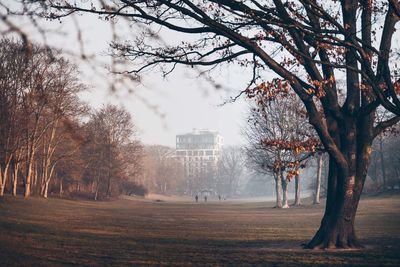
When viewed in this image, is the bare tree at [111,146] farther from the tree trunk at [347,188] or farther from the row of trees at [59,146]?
the tree trunk at [347,188]

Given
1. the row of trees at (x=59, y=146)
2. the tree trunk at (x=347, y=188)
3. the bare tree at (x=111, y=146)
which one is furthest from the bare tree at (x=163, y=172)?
the tree trunk at (x=347, y=188)

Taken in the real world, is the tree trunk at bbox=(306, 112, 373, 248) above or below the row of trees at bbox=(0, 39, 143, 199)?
below

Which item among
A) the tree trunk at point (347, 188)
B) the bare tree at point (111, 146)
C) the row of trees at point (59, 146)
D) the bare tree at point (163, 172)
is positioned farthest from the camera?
the bare tree at point (163, 172)

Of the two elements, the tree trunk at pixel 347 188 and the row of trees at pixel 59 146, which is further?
the row of trees at pixel 59 146

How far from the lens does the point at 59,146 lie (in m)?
60.5

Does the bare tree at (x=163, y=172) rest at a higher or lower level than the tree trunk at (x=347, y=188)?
higher

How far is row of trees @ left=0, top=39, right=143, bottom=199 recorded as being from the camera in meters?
40.5

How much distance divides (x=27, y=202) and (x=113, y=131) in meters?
32.8

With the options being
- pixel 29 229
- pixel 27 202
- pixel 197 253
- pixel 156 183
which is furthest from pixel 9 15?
pixel 156 183

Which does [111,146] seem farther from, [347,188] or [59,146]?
[347,188]

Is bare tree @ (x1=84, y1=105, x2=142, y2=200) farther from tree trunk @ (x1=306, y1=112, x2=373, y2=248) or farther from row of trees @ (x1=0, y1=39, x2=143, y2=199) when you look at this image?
tree trunk @ (x1=306, y1=112, x2=373, y2=248)

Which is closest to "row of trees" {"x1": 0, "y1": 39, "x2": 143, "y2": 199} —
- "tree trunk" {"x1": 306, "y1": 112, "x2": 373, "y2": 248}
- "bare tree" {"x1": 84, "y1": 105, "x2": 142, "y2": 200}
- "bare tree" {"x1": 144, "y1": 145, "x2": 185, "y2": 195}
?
"bare tree" {"x1": 84, "y1": 105, "x2": 142, "y2": 200}

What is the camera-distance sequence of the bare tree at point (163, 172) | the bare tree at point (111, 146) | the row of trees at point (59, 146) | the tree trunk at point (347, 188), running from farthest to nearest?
1. the bare tree at point (163, 172)
2. the bare tree at point (111, 146)
3. the row of trees at point (59, 146)
4. the tree trunk at point (347, 188)

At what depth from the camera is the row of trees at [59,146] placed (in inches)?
1593
